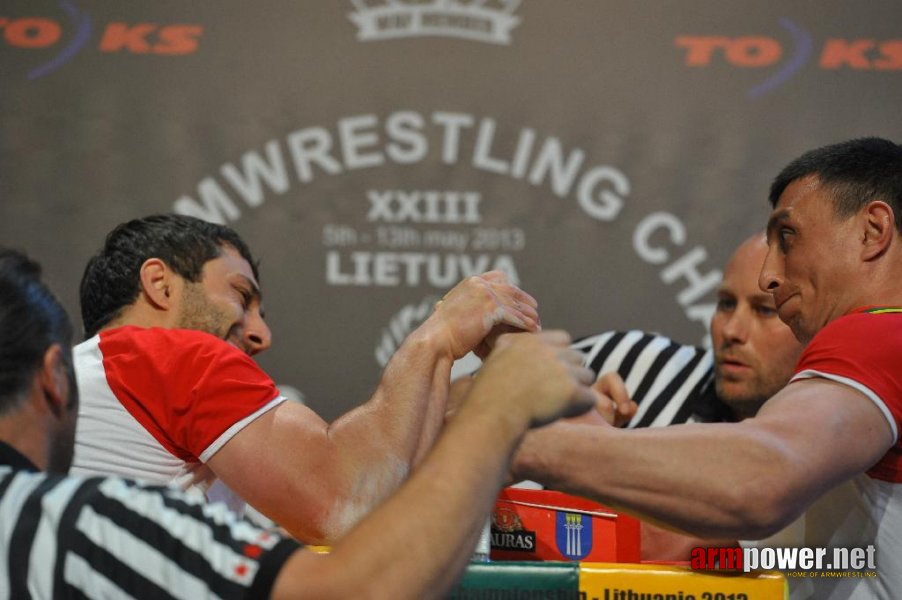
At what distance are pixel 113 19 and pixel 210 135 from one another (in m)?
0.42

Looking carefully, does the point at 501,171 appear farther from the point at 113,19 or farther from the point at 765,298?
the point at 113,19

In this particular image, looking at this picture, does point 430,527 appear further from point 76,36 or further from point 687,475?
point 76,36

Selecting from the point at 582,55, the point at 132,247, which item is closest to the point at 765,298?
the point at 582,55

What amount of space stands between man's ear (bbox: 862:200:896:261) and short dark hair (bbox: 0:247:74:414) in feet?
3.92

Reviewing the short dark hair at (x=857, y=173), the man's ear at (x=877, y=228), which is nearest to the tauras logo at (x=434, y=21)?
the short dark hair at (x=857, y=173)

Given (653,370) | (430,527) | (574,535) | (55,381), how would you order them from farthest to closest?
1. (653,370)
2. (574,535)
3. (55,381)
4. (430,527)

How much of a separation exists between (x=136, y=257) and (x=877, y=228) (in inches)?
55.0

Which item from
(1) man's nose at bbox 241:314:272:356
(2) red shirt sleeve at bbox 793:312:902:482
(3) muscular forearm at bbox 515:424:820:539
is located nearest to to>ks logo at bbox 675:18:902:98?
(1) man's nose at bbox 241:314:272:356

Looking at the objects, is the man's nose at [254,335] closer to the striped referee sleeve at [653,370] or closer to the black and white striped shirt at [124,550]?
the striped referee sleeve at [653,370]

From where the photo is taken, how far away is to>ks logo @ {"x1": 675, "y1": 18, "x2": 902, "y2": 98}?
9.29 feet

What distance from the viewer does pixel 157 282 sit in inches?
80.0

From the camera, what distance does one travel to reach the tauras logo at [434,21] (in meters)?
2.85

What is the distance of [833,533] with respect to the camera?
147cm

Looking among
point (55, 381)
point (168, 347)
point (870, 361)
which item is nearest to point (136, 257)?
point (168, 347)
